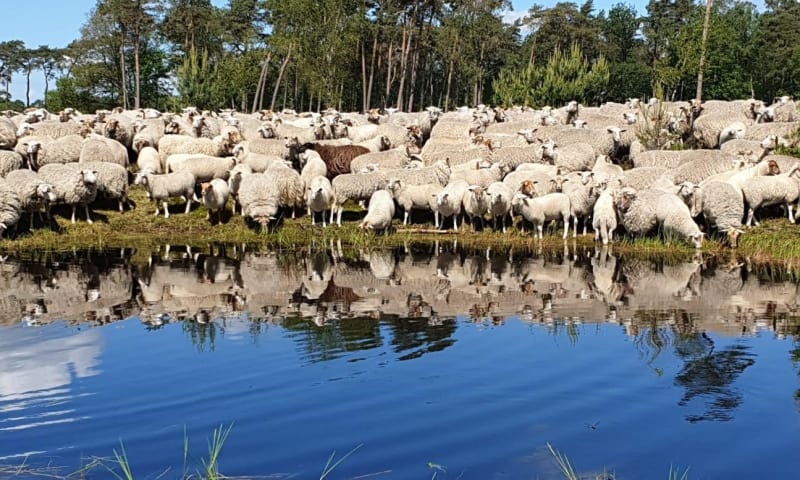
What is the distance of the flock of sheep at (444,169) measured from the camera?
720 inches

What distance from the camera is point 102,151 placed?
21.9 meters

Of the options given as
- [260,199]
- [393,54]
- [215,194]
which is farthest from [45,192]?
[393,54]

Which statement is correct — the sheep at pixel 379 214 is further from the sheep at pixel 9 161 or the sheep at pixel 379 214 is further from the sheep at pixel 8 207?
the sheep at pixel 9 161

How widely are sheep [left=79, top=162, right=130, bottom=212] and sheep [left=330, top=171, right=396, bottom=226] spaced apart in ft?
17.3

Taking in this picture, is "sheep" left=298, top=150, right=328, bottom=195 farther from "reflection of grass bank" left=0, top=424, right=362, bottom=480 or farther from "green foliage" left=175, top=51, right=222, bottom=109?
"green foliage" left=175, top=51, right=222, bottom=109

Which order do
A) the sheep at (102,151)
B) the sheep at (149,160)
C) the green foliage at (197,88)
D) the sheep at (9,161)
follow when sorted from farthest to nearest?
the green foliage at (197,88) < the sheep at (149,160) < the sheep at (102,151) < the sheep at (9,161)

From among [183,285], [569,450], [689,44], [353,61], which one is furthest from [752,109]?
[353,61]

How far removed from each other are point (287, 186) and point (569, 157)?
794 centimetres

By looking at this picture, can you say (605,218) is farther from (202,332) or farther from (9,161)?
(9,161)

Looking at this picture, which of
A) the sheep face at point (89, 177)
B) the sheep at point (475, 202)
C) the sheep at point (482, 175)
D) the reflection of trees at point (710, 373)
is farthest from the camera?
the sheep at point (482, 175)

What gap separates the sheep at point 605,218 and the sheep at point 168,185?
990cm

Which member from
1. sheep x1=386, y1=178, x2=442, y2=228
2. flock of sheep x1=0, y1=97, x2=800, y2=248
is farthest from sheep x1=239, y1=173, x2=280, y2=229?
sheep x1=386, y1=178, x2=442, y2=228

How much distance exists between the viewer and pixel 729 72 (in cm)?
6719

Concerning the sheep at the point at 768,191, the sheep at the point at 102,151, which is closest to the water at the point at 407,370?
the sheep at the point at 768,191
